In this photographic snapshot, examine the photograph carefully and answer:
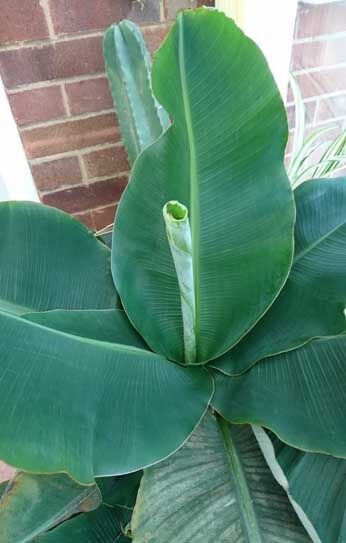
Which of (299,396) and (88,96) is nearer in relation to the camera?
(299,396)

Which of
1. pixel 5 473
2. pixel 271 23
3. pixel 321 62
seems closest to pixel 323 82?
pixel 321 62

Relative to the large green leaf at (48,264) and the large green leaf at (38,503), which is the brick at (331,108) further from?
the large green leaf at (38,503)

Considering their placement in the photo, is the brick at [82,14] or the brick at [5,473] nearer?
the brick at [82,14]

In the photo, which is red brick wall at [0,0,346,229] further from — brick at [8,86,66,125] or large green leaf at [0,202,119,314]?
large green leaf at [0,202,119,314]

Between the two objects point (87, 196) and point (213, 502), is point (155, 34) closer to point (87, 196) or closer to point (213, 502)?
point (87, 196)

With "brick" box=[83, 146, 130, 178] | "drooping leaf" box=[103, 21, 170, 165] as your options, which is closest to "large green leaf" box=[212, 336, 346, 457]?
"drooping leaf" box=[103, 21, 170, 165]

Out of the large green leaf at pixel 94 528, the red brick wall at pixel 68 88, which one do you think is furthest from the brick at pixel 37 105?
the large green leaf at pixel 94 528
